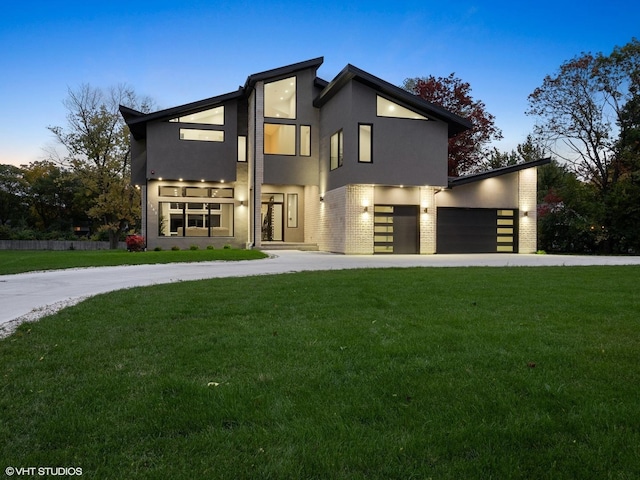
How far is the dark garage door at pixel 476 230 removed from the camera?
19.6 m

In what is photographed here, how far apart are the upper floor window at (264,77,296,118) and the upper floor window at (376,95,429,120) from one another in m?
4.36

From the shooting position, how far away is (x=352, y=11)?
29.0 meters

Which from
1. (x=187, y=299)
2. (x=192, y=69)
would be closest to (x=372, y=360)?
(x=187, y=299)

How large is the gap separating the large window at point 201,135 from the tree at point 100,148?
868 centimetres

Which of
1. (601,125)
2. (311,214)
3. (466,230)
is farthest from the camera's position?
(601,125)

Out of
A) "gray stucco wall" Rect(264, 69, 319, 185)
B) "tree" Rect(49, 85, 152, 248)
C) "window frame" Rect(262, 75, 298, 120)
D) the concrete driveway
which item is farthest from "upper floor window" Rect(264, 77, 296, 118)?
"tree" Rect(49, 85, 152, 248)

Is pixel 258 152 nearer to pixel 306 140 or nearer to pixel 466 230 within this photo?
pixel 306 140

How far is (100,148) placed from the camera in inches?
1083

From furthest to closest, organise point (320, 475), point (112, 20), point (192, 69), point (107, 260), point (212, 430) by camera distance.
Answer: point (192, 69) < point (112, 20) < point (107, 260) < point (212, 430) < point (320, 475)

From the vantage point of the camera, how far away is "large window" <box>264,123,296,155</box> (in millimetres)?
20734

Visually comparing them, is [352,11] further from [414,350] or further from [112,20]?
[414,350]

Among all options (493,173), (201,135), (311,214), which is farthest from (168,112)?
(493,173)

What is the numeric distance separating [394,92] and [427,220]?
5335mm

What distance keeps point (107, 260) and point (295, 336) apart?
10.8 meters
